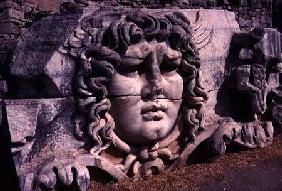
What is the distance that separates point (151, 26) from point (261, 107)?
4.71 ft

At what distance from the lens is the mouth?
390cm

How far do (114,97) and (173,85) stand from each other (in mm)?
542

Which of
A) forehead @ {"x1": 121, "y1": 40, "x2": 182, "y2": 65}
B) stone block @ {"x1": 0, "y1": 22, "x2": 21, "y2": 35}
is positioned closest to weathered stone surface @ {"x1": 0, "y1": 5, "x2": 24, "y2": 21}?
stone block @ {"x1": 0, "y1": 22, "x2": 21, "y2": 35}

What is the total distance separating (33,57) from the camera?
3818mm

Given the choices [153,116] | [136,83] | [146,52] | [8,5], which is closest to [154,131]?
[153,116]

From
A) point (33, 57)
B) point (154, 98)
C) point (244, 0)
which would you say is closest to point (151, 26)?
point (154, 98)

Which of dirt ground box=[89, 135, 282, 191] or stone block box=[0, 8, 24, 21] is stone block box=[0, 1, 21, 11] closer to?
stone block box=[0, 8, 24, 21]

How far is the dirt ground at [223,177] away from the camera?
12.1 ft

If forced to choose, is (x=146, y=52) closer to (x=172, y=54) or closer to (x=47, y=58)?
(x=172, y=54)

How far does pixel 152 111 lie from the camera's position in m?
3.93

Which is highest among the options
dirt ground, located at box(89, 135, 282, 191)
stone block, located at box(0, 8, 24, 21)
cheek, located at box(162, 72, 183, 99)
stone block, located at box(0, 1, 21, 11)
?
stone block, located at box(0, 1, 21, 11)

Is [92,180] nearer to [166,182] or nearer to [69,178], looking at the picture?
[69,178]

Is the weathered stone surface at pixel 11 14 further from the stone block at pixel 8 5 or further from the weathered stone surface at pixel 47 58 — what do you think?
the weathered stone surface at pixel 47 58

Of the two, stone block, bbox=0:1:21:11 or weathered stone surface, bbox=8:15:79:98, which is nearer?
weathered stone surface, bbox=8:15:79:98
